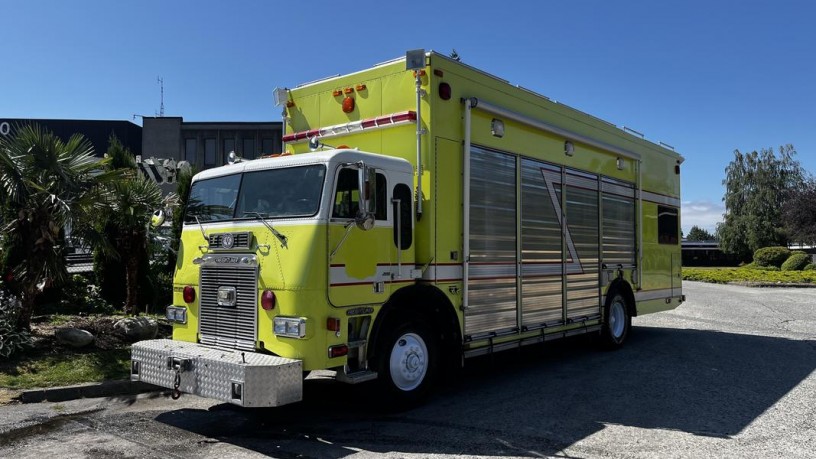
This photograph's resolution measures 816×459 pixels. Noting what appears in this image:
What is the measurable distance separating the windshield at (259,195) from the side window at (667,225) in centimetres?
855

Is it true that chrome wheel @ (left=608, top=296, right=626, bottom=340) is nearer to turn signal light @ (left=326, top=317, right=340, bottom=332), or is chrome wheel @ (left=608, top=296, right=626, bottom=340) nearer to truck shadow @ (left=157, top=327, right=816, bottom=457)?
truck shadow @ (left=157, top=327, right=816, bottom=457)

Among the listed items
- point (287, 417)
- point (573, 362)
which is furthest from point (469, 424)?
point (573, 362)

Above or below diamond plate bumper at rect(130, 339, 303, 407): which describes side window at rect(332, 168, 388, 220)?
above

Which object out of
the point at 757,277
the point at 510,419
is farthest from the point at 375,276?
the point at 757,277

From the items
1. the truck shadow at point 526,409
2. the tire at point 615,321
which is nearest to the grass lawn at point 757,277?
the tire at point 615,321

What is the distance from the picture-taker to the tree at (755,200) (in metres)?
53.9

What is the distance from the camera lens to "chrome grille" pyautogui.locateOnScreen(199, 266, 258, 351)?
595 centimetres

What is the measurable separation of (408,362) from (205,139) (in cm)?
4148

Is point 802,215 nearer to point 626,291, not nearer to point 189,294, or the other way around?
point 626,291

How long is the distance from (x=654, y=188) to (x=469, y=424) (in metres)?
7.74

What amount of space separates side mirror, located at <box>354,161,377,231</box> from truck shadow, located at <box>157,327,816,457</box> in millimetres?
1677

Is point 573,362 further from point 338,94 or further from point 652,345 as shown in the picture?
point 338,94

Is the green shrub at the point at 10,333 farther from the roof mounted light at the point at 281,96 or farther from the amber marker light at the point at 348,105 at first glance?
the amber marker light at the point at 348,105

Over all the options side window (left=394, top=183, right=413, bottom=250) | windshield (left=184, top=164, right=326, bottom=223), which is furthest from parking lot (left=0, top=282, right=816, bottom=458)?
windshield (left=184, top=164, right=326, bottom=223)
